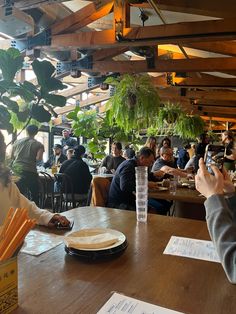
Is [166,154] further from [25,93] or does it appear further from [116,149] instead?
[25,93]

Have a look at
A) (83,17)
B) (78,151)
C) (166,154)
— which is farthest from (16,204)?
(166,154)

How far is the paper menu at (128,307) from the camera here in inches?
30.0

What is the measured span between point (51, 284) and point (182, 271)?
45cm

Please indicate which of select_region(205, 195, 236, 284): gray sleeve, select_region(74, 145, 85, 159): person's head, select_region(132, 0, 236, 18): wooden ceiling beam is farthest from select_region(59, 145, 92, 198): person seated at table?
select_region(205, 195, 236, 284): gray sleeve

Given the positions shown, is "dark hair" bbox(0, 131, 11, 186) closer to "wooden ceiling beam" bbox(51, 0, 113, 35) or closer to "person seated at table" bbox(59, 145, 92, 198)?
"wooden ceiling beam" bbox(51, 0, 113, 35)

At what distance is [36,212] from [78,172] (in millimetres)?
2890

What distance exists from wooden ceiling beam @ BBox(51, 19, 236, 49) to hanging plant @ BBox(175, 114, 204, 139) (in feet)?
10.6

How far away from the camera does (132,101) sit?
12.6 ft

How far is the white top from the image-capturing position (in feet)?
4.85

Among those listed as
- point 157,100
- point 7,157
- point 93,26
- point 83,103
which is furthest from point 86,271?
point 83,103

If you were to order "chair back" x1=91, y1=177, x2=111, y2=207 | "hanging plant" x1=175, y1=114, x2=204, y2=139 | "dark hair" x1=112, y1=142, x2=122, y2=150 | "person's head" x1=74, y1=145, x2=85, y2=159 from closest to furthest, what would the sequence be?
"chair back" x1=91, y1=177, x2=111, y2=207 < "person's head" x1=74, y1=145, x2=85, y2=159 < "dark hair" x1=112, y1=142, x2=122, y2=150 < "hanging plant" x1=175, y1=114, x2=204, y2=139

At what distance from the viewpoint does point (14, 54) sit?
1421 millimetres

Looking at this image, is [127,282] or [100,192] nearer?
[127,282]

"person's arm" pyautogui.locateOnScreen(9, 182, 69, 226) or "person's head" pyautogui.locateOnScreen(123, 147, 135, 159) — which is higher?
"person's head" pyautogui.locateOnScreen(123, 147, 135, 159)
